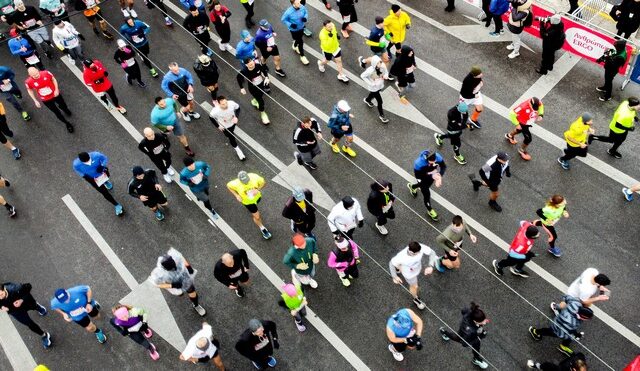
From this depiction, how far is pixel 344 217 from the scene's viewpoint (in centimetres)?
915

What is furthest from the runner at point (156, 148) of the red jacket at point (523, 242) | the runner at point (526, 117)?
the runner at point (526, 117)

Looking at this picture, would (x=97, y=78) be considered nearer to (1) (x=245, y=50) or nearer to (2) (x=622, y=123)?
(1) (x=245, y=50)

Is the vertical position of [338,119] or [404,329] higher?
Answer: [338,119]

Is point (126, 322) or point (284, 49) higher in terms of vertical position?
point (284, 49)

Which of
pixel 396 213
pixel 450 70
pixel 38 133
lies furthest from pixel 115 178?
pixel 450 70

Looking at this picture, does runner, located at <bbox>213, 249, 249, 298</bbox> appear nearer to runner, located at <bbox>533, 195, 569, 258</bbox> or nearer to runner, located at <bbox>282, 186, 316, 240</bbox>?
runner, located at <bbox>282, 186, 316, 240</bbox>

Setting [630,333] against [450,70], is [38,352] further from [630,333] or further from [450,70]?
[450,70]

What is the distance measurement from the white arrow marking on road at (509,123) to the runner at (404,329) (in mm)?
5654

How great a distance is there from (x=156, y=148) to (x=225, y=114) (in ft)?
5.15

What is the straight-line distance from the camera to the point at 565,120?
1195 centimetres

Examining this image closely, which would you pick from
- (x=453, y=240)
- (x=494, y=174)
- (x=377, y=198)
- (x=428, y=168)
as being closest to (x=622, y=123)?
(x=494, y=174)

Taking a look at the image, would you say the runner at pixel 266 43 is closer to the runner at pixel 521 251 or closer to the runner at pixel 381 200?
the runner at pixel 381 200

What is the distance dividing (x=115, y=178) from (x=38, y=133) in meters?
2.93

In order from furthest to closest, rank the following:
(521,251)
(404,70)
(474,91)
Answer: (404,70) → (474,91) → (521,251)
